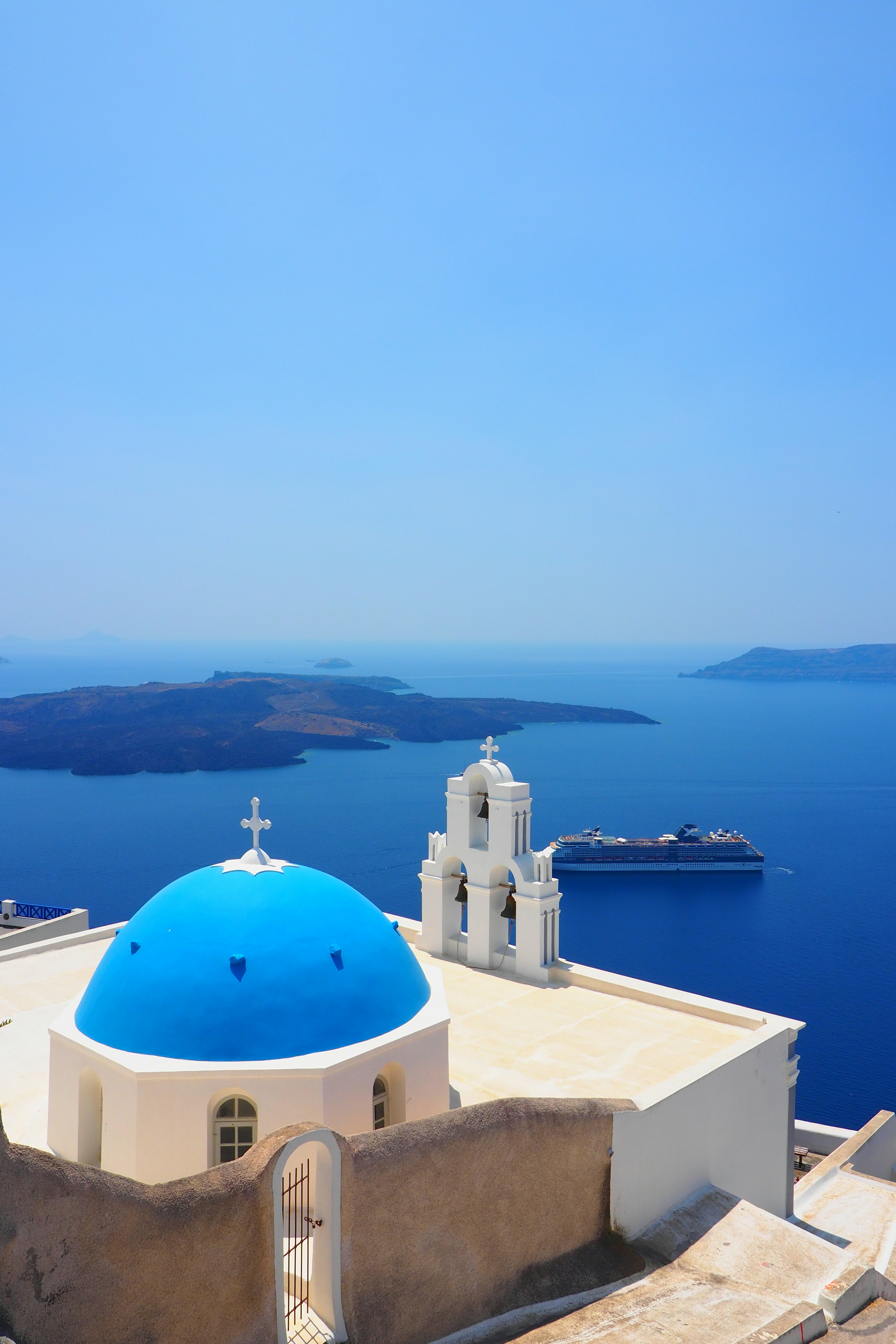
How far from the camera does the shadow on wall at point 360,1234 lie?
6.31 meters

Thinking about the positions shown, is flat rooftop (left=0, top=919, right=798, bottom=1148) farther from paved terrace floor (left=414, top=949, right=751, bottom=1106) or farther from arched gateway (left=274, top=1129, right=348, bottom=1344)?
arched gateway (left=274, top=1129, right=348, bottom=1344)

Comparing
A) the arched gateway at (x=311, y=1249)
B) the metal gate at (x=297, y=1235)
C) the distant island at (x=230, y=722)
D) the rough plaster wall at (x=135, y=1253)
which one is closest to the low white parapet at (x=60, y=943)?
the metal gate at (x=297, y=1235)

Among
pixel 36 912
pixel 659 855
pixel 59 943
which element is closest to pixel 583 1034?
pixel 59 943

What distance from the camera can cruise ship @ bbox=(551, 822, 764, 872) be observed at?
207ft

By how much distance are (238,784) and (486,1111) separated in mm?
88331

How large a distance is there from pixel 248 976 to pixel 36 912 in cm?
2232

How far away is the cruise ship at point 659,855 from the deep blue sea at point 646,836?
1035mm

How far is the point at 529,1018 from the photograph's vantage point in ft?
43.9

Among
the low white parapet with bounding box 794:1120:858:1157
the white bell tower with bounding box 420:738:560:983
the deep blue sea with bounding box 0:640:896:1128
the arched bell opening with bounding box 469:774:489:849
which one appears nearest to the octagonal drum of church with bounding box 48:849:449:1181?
the white bell tower with bounding box 420:738:560:983

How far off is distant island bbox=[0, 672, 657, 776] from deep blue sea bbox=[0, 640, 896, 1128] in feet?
15.9

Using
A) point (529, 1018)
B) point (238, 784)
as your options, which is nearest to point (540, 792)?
point (238, 784)

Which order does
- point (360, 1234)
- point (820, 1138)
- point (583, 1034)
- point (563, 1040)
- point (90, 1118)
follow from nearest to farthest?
point (360, 1234), point (90, 1118), point (563, 1040), point (583, 1034), point (820, 1138)

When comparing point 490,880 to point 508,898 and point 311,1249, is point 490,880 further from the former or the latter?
point 311,1249

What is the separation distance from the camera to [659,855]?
64.1 meters
